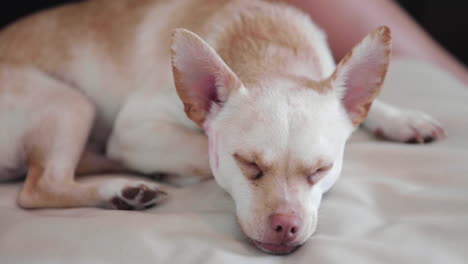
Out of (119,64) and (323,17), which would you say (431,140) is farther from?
(119,64)

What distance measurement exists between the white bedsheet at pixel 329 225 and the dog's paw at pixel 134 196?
0.03m

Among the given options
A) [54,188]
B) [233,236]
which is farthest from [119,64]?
[233,236]

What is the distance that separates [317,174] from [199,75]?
35 cm

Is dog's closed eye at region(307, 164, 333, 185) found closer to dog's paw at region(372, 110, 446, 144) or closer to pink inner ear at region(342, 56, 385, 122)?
pink inner ear at region(342, 56, 385, 122)

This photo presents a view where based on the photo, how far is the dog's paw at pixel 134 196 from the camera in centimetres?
125

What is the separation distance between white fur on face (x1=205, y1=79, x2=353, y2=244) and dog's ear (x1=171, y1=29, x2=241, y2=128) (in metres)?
0.04

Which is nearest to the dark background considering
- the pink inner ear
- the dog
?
the dog

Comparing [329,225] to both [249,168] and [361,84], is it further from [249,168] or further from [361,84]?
[361,84]

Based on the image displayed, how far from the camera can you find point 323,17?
6.53 feet

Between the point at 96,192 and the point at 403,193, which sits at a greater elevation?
the point at 403,193

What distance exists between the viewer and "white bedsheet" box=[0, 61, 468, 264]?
0.96 meters

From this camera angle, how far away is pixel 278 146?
1.01m

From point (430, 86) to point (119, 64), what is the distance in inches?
42.8

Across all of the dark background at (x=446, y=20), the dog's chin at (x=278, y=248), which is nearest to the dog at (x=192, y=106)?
the dog's chin at (x=278, y=248)
